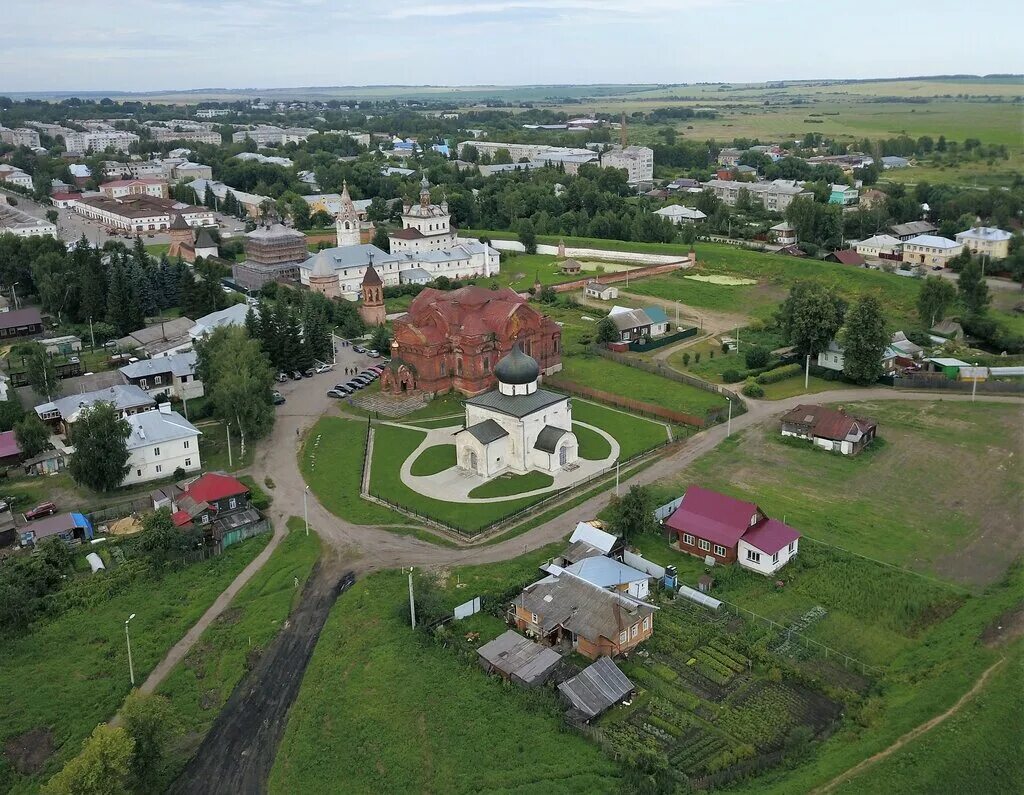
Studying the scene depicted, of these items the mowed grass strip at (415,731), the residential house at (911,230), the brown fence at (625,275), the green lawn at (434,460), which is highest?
the residential house at (911,230)

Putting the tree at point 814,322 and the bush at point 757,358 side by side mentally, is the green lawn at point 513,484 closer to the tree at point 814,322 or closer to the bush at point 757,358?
the bush at point 757,358

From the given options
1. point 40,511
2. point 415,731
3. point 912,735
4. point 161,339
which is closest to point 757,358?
point 912,735

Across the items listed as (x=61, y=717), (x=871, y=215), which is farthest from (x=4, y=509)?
(x=871, y=215)

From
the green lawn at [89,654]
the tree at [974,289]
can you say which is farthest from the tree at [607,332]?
the green lawn at [89,654]

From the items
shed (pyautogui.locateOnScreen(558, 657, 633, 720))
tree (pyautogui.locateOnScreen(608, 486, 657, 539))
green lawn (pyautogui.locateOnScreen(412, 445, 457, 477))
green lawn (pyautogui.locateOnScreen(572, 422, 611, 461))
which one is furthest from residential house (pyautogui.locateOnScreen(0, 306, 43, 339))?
shed (pyautogui.locateOnScreen(558, 657, 633, 720))

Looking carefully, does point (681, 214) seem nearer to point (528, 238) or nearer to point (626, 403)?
point (528, 238)
